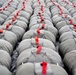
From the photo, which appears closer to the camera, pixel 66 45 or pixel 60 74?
pixel 60 74

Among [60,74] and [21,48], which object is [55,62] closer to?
[60,74]

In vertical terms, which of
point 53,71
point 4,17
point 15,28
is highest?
point 53,71

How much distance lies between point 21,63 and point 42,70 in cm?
53

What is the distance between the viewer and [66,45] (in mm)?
3070

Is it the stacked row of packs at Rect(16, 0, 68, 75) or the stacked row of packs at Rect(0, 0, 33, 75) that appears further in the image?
the stacked row of packs at Rect(0, 0, 33, 75)

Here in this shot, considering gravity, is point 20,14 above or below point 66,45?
below

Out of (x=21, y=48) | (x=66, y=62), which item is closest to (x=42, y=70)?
(x=66, y=62)

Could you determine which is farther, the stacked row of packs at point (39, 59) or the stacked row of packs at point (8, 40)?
the stacked row of packs at point (8, 40)

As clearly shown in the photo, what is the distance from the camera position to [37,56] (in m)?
2.44

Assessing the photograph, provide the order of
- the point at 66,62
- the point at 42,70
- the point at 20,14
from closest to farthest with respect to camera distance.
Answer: the point at 42,70 → the point at 66,62 → the point at 20,14

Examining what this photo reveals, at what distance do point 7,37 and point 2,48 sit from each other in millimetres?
448

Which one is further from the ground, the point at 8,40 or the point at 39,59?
the point at 39,59

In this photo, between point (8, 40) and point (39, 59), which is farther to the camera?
point (8, 40)

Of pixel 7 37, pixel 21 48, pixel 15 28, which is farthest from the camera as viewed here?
pixel 15 28
